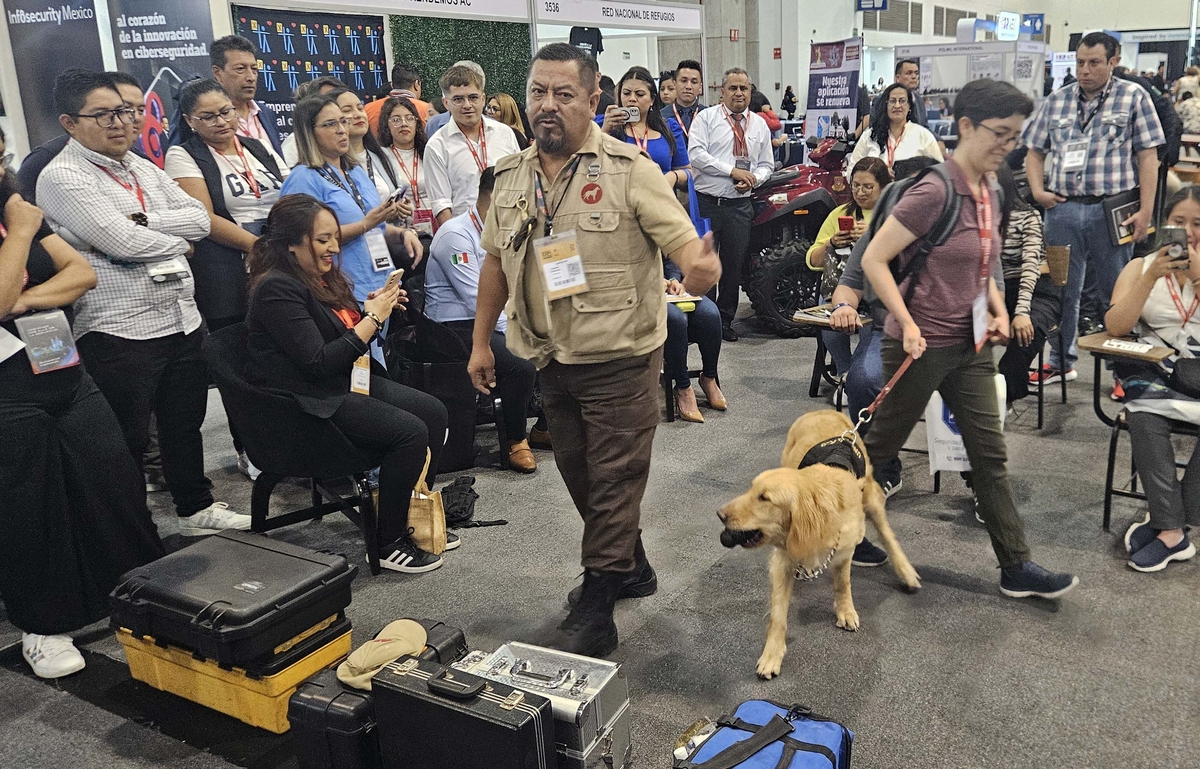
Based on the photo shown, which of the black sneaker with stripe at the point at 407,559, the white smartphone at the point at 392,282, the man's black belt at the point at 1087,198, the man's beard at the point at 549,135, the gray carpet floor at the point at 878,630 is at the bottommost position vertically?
the gray carpet floor at the point at 878,630

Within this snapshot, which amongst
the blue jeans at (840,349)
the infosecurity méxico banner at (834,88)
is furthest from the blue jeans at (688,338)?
the infosecurity méxico banner at (834,88)

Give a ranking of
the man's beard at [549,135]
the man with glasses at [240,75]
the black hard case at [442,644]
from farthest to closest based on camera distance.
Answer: the man with glasses at [240,75], the man's beard at [549,135], the black hard case at [442,644]

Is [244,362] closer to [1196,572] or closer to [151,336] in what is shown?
[151,336]

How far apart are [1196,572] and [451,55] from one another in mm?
6339

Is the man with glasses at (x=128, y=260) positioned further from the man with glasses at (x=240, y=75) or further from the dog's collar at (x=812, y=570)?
the dog's collar at (x=812, y=570)

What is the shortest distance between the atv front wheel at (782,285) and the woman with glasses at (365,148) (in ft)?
8.69

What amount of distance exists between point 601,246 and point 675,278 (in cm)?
288

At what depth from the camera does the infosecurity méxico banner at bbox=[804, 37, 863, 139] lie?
31.0 ft

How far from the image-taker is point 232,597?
7.55 feet

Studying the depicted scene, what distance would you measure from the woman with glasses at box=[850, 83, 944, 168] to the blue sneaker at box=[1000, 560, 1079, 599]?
11.2 ft

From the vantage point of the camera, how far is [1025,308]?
3.66 m

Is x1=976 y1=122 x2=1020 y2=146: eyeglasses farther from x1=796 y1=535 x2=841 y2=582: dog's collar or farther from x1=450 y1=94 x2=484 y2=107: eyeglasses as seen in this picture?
x1=450 y1=94 x2=484 y2=107: eyeglasses

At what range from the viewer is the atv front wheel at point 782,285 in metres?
6.01

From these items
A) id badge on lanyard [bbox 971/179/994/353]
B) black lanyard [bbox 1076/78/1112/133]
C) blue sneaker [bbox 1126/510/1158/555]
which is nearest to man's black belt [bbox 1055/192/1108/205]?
black lanyard [bbox 1076/78/1112/133]
